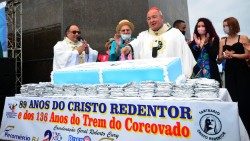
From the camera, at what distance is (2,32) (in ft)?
27.2

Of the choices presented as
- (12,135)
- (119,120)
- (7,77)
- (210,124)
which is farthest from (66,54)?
(210,124)

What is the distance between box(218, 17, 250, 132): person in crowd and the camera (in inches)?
188

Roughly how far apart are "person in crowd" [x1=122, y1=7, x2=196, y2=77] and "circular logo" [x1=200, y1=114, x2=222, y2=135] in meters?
1.80

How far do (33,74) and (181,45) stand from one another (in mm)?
7336

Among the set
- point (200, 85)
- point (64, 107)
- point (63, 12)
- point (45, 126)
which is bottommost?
point (45, 126)

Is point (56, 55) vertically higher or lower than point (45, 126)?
higher

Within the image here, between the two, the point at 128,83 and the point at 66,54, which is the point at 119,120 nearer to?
the point at 128,83

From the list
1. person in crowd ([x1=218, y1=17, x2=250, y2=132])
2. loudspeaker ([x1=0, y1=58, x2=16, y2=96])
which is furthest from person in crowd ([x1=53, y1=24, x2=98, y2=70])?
person in crowd ([x1=218, y1=17, x2=250, y2=132])

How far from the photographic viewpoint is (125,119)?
2461 mm

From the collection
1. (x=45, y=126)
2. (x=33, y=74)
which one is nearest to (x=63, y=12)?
(x=33, y=74)

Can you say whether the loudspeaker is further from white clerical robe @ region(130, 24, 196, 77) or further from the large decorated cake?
white clerical robe @ region(130, 24, 196, 77)

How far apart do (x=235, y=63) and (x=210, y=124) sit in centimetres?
310

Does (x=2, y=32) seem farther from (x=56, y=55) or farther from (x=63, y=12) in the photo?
(x=56, y=55)

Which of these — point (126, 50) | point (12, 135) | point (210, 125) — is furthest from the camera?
point (126, 50)
